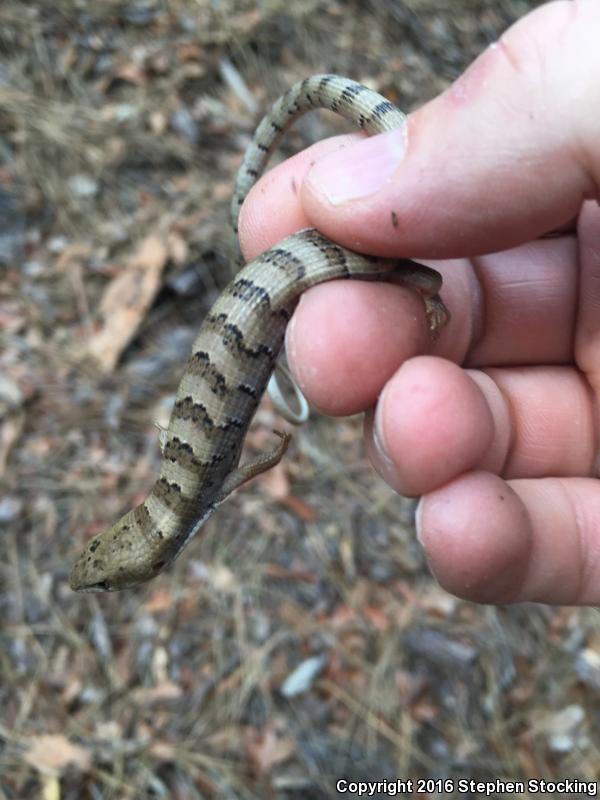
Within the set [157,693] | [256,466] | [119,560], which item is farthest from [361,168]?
[157,693]

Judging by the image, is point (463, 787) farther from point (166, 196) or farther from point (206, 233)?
point (166, 196)

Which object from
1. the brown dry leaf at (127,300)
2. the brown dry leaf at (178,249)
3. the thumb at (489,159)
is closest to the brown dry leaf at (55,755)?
the brown dry leaf at (127,300)

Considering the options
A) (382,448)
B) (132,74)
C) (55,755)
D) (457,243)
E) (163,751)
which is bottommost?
(163,751)

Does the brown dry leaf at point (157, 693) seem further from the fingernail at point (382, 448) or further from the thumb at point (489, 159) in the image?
the thumb at point (489, 159)

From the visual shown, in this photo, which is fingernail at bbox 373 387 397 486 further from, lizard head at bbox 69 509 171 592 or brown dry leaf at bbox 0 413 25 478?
brown dry leaf at bbox 0 413 25 478

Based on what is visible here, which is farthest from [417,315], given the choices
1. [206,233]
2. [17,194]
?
[17,194]

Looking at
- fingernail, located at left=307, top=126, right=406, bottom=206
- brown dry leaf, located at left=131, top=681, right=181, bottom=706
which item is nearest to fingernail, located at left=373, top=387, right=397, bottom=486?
fingernail, located at left=307, top=126, right=406, bottom=206

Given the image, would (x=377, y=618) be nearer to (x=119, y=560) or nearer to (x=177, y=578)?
(x=177, y=578)
